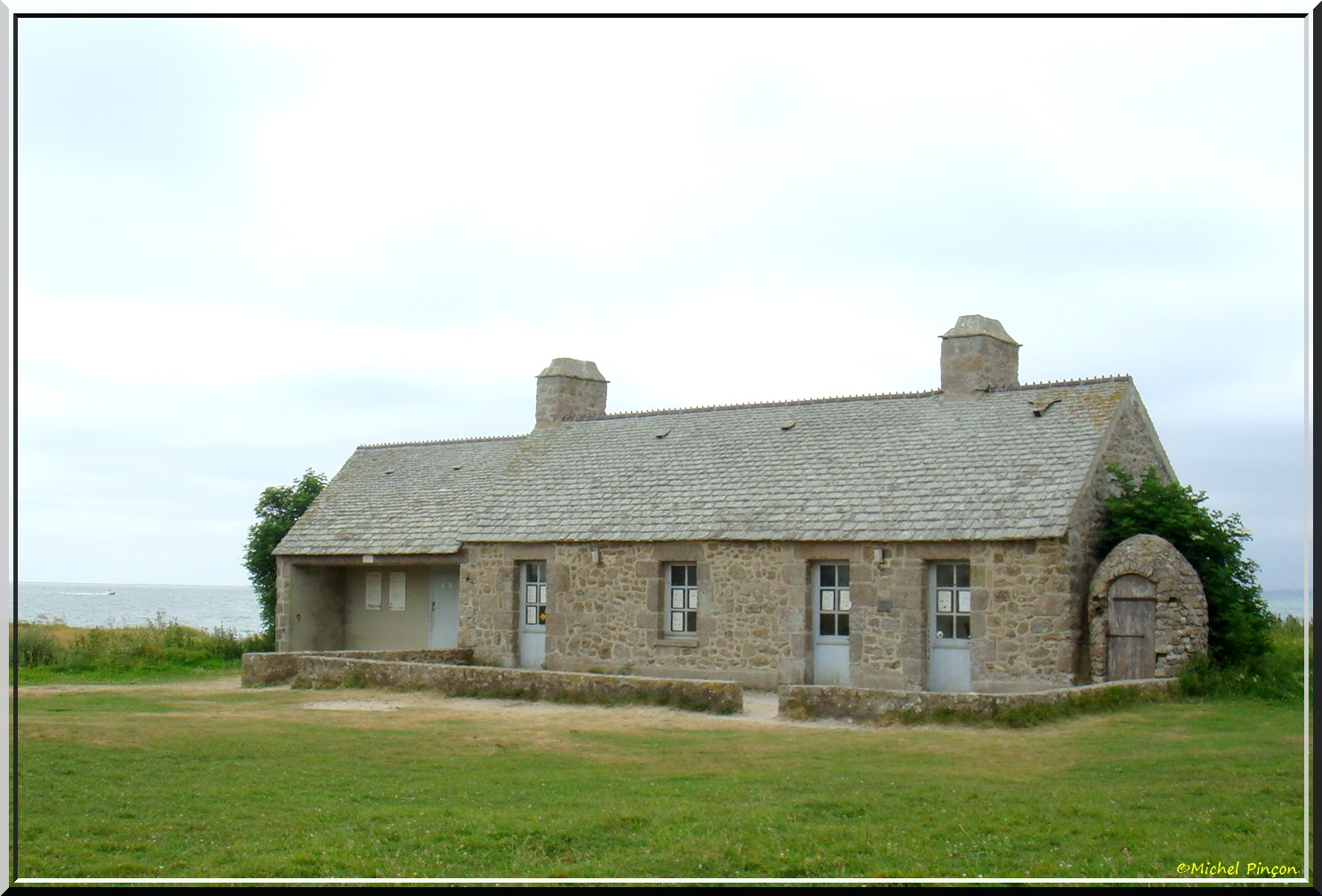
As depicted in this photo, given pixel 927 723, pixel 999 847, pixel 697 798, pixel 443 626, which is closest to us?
pixel 999 847

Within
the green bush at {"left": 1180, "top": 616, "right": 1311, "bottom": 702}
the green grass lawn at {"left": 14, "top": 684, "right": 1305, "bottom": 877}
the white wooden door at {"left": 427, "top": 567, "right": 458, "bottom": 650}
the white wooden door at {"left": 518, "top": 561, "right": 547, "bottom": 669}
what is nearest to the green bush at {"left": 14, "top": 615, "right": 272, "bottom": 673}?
the white wooden door at {"left": 427, "top": 567, "right": 458, "bottom": 650}

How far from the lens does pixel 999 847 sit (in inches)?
320

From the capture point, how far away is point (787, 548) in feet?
61.7

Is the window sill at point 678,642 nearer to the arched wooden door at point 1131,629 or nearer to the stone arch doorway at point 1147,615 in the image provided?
the stone arch doorway at point 1147,615

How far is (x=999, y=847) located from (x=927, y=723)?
18.1 ft

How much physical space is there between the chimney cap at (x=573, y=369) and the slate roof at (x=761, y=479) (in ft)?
3.67

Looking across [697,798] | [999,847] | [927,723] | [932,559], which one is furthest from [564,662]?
[999,847]

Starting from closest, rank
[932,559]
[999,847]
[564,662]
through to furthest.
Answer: [999,847] < [932,559] < [564,662]

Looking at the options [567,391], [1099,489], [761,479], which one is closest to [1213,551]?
[1099,489]

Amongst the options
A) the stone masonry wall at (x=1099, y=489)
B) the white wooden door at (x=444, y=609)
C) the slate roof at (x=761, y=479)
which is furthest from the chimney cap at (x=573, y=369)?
the stone masonry wall at (x=1099, y=489)

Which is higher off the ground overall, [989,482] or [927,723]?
Answer: [989,482]

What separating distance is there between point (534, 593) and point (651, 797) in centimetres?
1256

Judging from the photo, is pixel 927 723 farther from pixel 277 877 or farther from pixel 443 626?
pixel 443 626

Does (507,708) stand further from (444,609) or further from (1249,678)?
(444,609)
